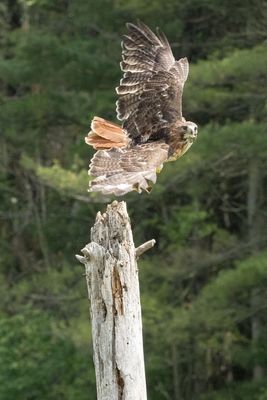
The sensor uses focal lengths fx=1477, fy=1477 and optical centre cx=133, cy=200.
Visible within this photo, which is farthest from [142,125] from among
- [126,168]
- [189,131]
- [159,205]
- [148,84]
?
[159,205]

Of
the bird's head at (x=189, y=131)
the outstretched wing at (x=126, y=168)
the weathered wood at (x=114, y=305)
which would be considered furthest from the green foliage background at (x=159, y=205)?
the weathered wood at (x=114, y=305)

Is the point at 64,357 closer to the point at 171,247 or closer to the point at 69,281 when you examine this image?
the point at 69,281

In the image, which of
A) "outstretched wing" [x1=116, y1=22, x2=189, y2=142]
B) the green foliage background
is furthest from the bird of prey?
the green foliage background

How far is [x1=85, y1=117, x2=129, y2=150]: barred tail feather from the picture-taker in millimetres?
8656

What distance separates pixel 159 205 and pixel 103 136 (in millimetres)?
12481

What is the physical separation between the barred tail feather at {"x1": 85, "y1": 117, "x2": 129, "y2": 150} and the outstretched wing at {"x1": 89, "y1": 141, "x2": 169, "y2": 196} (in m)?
0.13

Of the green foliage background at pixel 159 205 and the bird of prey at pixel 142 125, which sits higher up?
the green foliage background at pixel 159 205

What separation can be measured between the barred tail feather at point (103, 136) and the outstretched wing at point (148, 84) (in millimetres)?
585

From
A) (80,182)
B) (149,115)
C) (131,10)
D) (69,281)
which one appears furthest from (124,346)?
(69,281)

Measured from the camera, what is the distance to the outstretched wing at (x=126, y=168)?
732 centimetres

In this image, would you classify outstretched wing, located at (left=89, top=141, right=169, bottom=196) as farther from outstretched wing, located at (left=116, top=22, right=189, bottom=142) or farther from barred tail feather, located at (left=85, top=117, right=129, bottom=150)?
outstretched wing, located at (left=116, top=22, right=189, bottom=142)

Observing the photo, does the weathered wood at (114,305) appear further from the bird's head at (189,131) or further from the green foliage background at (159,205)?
the green foliage background at (159,205)

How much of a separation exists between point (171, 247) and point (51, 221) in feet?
11.1

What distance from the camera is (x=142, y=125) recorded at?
31.4 ft
